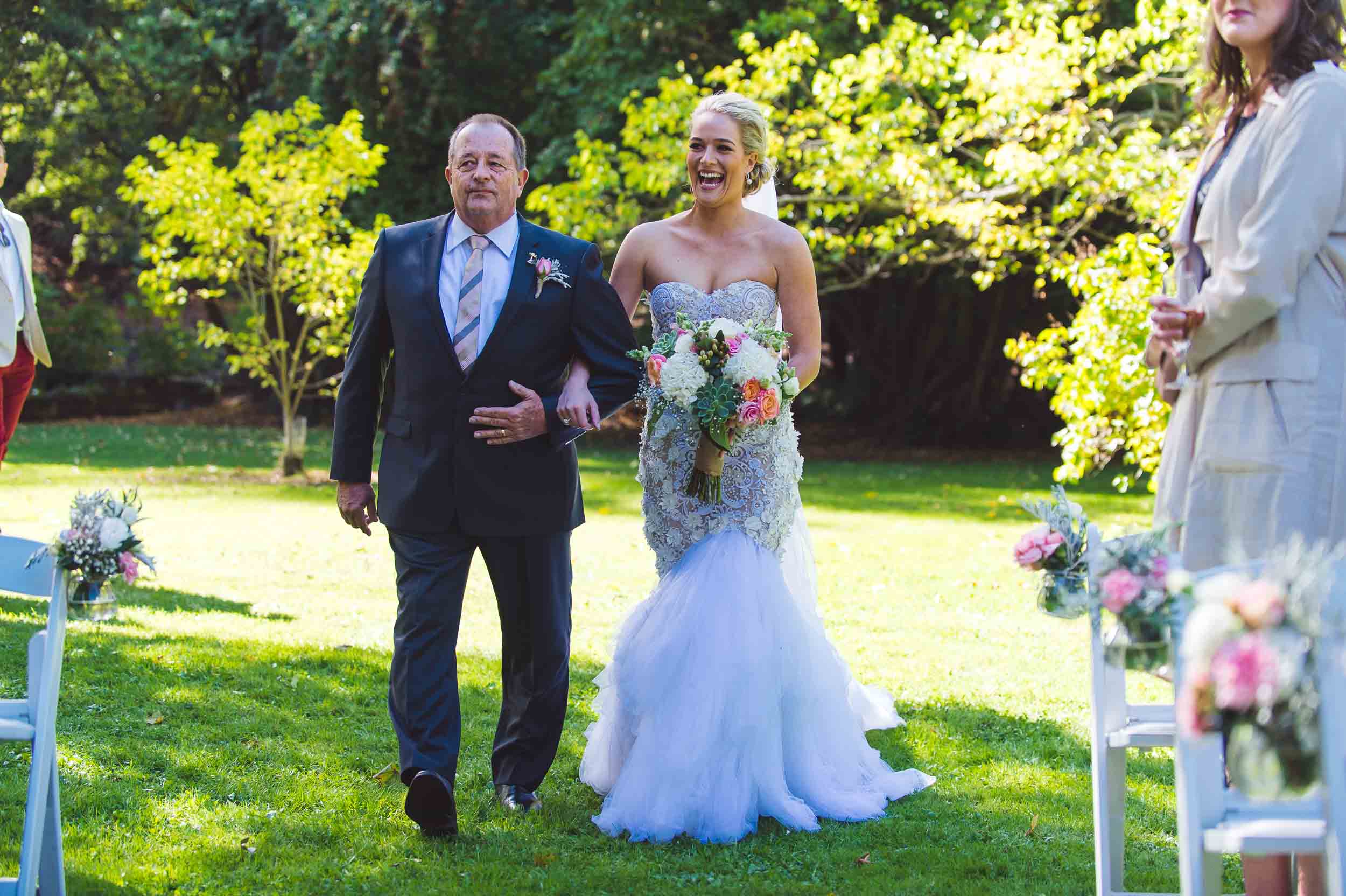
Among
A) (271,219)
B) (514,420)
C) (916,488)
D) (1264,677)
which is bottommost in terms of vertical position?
(916,488)

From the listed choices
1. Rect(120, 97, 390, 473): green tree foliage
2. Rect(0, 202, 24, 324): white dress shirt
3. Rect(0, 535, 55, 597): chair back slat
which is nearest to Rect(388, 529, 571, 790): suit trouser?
Rect(0, 535, 55, 597): chair back slat

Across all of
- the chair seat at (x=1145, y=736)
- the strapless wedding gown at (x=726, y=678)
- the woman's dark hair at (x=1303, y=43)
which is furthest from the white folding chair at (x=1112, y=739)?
the strapless wedding gown at (x=726, y=678)

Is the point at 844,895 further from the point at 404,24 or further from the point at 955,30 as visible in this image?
the point at 404,24

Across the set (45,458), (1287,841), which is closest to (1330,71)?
(1287,841)

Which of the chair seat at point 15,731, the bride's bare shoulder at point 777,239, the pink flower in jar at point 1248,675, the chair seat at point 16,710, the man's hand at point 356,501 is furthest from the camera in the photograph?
the bride's bare shoulder at point 777,239

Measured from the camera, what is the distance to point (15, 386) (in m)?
7.16

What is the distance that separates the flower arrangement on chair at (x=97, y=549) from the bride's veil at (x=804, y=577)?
2.70 m

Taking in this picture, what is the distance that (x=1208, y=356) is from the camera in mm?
3459

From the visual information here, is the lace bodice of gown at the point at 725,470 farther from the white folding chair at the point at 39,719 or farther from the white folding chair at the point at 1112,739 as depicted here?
the white folding chair at the point at 39,719

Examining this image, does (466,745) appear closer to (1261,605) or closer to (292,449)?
(1261,605)

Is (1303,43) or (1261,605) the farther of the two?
(1303,43)

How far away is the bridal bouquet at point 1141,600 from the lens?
2.82 metres

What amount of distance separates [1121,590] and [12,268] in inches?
226

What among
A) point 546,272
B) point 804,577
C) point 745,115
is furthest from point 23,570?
point 804,577
